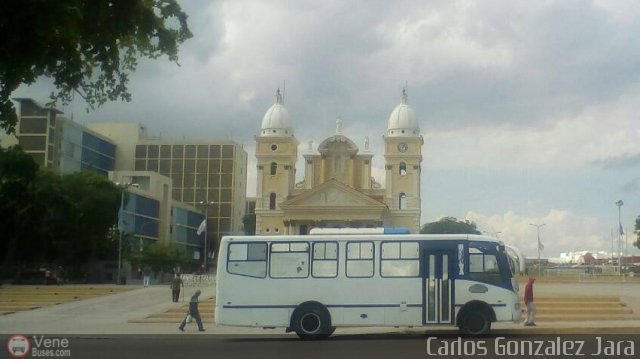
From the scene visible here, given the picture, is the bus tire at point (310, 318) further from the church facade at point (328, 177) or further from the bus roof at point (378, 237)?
the church facade at point (328, 177)

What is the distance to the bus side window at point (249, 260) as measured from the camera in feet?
65.7

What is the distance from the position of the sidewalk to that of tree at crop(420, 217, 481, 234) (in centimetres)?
5660

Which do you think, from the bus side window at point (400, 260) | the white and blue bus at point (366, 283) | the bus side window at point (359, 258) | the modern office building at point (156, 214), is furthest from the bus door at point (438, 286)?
the modern office building at point (156, 214)

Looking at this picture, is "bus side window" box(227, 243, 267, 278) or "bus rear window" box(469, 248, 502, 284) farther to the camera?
"bus side window" box(227, 243, 267, 278)

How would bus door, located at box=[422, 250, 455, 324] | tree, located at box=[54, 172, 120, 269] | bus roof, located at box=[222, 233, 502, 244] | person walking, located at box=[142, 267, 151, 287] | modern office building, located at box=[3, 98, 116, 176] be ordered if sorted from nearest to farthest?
bus door, located at box=[422, 250, 455, 324] < bus roof, located at box=[222, 233, 502, 244] < person walking, located at box=[142, 267, 151, 287] < tree, located at box=[54, 172, 120, 269] < modern office building, located at box=[3, 98, 116, 176]

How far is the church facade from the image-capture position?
314ft

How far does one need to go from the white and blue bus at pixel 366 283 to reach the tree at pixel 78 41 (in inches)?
354

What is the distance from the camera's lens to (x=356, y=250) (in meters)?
19.9

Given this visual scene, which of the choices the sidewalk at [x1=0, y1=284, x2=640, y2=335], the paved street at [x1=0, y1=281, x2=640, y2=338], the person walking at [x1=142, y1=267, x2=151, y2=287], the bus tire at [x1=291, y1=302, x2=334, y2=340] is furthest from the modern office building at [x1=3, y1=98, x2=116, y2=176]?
the bus tire at [x1=291, y1=302, x2=334, y2=340]

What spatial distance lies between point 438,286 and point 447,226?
78.0 metres

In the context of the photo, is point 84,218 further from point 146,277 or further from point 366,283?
point 366,283

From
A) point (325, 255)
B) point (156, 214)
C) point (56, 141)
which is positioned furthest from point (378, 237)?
point (156, 214)

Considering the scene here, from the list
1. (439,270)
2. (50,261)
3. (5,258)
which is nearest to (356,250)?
(439,270)

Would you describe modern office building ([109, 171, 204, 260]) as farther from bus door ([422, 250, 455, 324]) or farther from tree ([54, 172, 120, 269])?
bus door ([422, 250, 455, 324])
